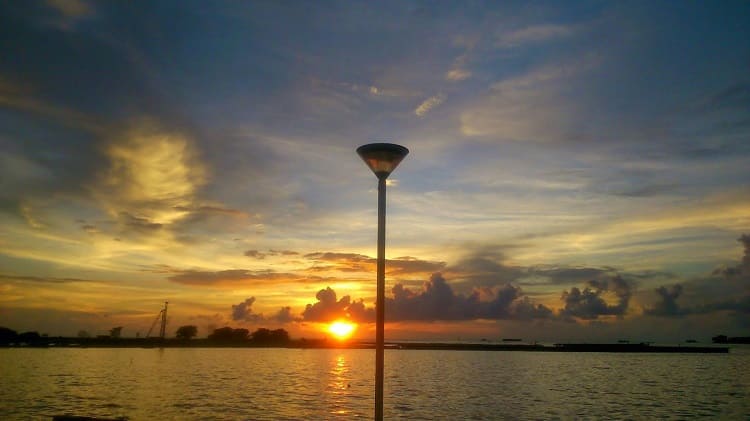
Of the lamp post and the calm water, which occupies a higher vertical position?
the lamp post

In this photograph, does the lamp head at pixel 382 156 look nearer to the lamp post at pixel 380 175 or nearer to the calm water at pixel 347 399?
the lamp post at pixel 380 175

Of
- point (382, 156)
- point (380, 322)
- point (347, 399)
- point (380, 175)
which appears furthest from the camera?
point (347, 399)

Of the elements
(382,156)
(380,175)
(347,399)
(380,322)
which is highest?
(382,156)

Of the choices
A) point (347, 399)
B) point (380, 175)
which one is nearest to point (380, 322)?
point (380, 175)

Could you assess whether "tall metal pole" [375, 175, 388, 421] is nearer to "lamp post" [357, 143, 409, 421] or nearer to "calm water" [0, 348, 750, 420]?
"lamp post" [357, 143, 409, 421]

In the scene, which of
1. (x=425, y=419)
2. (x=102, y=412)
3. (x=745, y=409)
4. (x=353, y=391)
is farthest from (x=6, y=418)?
(x=745, y=409)

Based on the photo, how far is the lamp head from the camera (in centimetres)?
1419

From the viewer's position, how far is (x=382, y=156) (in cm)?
1427

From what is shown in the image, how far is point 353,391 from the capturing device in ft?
283

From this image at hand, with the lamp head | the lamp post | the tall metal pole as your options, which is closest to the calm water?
the tall metal pole

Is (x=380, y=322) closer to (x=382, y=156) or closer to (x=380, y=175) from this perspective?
(x=380, y=175)

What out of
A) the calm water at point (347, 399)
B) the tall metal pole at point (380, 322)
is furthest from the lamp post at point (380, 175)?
the calm water at point (347, 399)

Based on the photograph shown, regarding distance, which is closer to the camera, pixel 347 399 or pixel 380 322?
pixel 380 322

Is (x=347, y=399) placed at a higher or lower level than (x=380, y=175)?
lower
